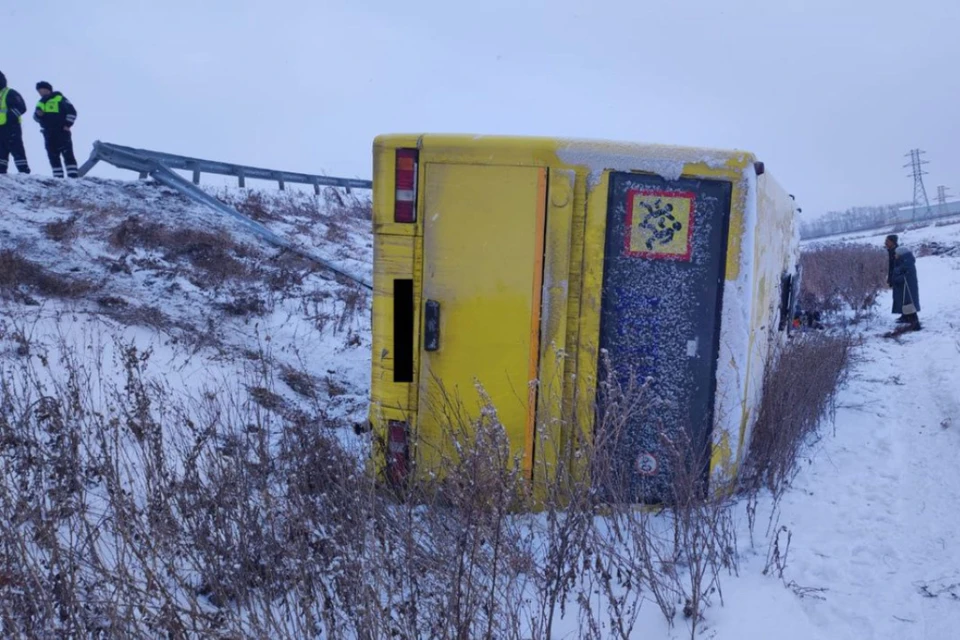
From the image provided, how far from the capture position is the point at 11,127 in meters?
10.0

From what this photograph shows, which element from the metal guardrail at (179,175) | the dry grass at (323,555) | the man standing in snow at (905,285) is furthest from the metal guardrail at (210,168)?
the man standing in snow at (905,285)

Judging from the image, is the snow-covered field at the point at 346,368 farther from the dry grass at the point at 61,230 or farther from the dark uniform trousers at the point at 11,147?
the dark uniform trousers at the point at 11,147

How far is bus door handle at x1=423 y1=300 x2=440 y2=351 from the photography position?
319 cm

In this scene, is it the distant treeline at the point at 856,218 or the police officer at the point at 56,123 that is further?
the distant treeline at the point at 856,218

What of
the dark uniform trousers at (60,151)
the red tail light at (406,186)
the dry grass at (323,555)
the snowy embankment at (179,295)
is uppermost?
the dark uniform trousers at (60,151)

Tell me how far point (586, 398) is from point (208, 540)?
73.9 inches

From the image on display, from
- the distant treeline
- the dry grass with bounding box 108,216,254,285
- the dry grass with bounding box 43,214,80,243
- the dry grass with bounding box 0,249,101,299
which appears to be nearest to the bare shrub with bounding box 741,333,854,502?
the dry grass with bounding box 0,249,101,299

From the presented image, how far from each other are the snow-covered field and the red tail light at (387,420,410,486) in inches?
17.4

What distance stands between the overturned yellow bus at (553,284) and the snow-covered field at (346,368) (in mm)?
598

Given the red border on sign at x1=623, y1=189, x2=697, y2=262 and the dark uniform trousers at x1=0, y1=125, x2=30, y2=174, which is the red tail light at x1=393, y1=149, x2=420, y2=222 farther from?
the dark uniform trousers at x1=0, y1=125, x2=30, y2=174

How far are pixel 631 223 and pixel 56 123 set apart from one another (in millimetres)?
10529

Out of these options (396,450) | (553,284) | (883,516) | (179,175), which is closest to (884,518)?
(883,516)

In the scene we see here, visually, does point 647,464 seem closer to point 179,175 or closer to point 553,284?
point 553,284

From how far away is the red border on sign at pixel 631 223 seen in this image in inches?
127
